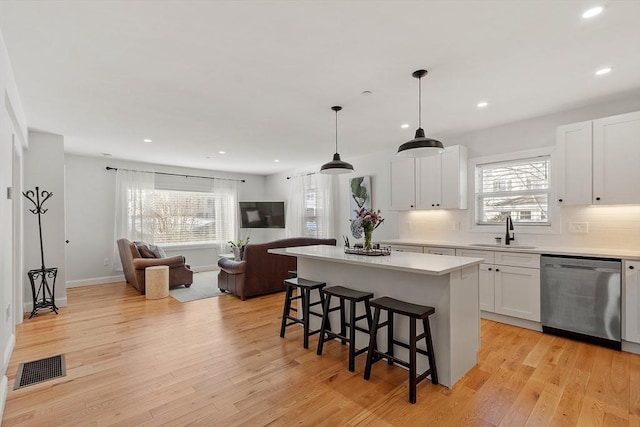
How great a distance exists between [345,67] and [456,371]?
2635 mm

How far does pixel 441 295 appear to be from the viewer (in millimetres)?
2477

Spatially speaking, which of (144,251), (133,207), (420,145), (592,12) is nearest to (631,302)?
(420,145)

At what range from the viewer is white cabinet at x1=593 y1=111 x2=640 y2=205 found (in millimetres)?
3115

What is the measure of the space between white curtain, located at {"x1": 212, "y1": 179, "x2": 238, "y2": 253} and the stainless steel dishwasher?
22.1ft


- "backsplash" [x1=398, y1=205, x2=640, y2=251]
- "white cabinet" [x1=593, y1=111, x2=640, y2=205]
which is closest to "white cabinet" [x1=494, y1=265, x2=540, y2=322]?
"backsplash" [x1=398, y1=205, x2=640, y2=251]

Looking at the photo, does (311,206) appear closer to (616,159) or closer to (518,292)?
(518,292)

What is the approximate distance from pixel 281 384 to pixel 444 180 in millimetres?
3516

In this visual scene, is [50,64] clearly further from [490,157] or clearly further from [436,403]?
[490,157]

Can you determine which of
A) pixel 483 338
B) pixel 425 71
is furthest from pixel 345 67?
pixel 483 338

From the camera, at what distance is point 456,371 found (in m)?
2.50

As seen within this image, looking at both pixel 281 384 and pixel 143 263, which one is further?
pixel 143 263

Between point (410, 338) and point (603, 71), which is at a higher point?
point (603, 71)

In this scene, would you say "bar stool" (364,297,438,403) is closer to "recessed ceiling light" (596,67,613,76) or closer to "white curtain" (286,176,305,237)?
"recessed ceiling light" (596,67,613,76)

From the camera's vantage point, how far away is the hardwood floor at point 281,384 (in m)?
2.08
